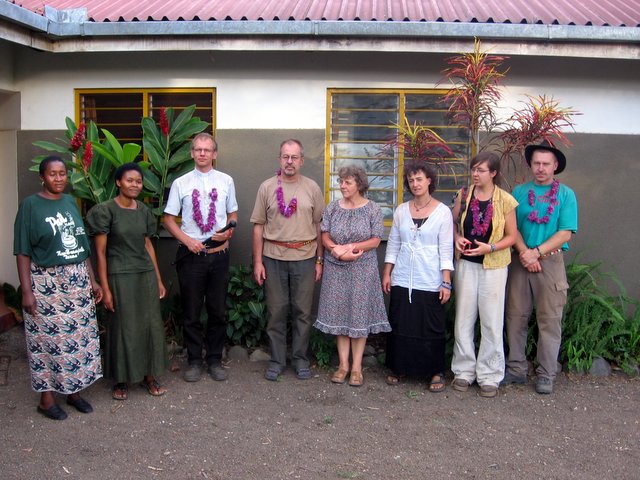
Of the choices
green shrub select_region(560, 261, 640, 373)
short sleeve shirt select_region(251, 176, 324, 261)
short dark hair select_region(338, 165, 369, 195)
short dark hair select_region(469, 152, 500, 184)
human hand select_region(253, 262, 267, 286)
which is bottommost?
green shrub select_region(560, 261, 640, 373)

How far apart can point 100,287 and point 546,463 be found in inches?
124

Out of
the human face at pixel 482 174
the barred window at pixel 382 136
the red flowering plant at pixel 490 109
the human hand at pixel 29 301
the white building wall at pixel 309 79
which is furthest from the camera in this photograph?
the barred window at pixel 382 136

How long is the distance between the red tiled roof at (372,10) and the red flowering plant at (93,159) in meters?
1.10

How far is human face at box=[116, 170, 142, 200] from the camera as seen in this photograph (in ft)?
14.2

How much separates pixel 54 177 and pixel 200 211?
1.12 m

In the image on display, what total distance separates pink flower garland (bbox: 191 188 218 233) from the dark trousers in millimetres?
224

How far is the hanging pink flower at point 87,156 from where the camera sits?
16.9 ft

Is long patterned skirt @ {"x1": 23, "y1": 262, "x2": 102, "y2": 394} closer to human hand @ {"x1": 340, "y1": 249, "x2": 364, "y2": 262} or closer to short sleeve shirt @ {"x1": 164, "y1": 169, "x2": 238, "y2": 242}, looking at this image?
short sleeve shirt @ {"x1": 164, "y1": 169, "x2": 238, "y2": 242}

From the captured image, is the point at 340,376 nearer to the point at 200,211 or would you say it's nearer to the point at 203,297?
the point at 203,297

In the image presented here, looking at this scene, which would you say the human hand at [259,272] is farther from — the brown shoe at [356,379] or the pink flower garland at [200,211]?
the brown shoe at [356,379]

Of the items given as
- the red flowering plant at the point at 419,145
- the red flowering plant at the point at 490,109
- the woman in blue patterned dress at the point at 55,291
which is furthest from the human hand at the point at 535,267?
the woman in blue patterned dress at the point at 55,291

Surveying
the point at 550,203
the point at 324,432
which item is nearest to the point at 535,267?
the point at 550,203

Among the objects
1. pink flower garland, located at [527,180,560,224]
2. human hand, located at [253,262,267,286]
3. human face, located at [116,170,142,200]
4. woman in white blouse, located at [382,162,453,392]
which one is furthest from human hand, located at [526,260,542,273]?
human face, located at [116,170,142,200]

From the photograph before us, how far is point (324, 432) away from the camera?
161 inches
